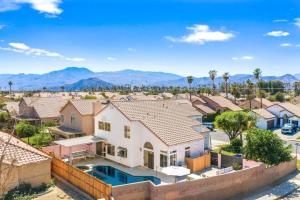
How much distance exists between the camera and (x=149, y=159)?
3422cm

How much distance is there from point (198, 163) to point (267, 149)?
24.4 ft

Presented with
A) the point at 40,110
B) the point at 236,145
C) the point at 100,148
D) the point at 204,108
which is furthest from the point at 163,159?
the point at 204,108

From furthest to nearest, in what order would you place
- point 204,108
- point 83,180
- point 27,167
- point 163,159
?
point 204,108 < point 163,159 < point 83,180 < point 27,167

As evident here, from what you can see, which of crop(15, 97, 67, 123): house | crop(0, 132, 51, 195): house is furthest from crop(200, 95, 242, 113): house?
crop(0, 132, 51, 195): house

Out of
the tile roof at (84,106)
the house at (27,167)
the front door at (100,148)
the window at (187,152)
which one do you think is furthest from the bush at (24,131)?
the window at (187,152)

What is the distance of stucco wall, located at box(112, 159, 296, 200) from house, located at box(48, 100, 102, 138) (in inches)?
918

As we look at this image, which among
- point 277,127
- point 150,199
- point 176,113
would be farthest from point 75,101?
point 277,127

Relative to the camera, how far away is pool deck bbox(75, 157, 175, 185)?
3123cm

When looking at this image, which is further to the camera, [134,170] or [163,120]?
[163,120]

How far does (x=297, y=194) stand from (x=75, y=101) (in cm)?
3354

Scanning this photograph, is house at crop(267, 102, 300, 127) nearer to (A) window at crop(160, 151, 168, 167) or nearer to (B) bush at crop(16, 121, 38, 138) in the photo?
(A) window at crop(160, 151, 168, 167)

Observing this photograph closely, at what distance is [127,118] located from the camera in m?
35.0

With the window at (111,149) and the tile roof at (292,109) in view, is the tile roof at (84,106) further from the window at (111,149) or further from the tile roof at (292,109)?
the tile roof at (292,109)

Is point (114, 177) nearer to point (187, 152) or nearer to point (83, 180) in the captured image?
point (83, 180)
